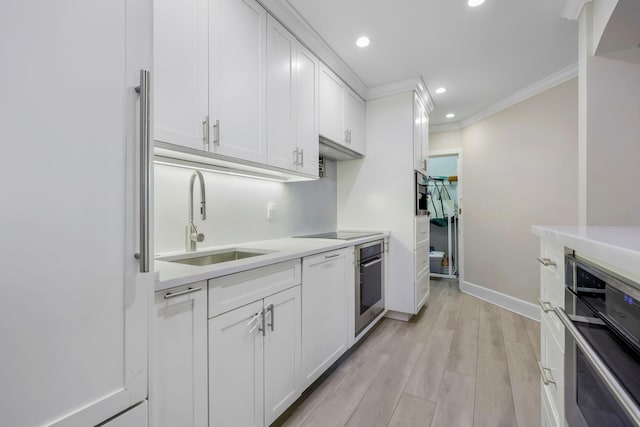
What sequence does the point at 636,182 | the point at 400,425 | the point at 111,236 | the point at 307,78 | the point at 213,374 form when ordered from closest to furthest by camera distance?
the point at 111,236
the point at 213,374
the point at 400,425
the point at 636,182
the point at 307,78

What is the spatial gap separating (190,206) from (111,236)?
91cm

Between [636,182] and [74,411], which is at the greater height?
[636,182]

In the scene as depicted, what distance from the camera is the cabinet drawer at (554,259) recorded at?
1055 millimetres

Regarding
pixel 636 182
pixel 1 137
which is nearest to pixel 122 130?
pixel 1 137

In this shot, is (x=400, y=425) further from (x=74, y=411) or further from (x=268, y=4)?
(x=268, y=4)

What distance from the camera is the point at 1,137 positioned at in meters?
0.50

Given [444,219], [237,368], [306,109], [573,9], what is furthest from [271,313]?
[444,219]

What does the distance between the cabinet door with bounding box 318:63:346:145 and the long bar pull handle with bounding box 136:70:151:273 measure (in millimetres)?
1661

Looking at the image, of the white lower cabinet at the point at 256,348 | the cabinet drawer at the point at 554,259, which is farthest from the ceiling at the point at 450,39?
the white lower cabinet at the point at 256,348

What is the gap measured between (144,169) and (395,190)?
2501mm

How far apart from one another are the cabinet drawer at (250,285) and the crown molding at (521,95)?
10.3ft

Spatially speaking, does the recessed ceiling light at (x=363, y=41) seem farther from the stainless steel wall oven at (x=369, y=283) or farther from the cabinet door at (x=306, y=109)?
the stainless steel wall oven at (x=369, y=283)

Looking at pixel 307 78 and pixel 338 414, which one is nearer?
pixel 338 414

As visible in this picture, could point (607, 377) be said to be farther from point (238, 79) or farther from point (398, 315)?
point (398, 315)
